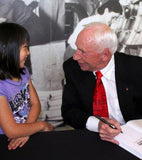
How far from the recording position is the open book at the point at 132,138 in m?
0.88

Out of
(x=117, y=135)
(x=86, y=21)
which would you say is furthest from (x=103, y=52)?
(x=86, y=21)

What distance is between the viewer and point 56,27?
219cm

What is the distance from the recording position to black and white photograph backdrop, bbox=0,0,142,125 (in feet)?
6.88

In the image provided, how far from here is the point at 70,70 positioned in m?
1.50

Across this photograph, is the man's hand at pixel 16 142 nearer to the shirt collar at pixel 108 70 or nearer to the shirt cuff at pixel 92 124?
the shirt cuff at pixel 92 124

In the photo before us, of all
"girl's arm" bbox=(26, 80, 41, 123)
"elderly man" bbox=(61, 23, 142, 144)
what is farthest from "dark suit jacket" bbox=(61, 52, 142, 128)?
"girl's arm" bbox=(26, 80, 41, 123)

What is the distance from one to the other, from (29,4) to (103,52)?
1072 mm

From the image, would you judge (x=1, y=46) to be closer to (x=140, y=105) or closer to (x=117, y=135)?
(x=117, y=135)

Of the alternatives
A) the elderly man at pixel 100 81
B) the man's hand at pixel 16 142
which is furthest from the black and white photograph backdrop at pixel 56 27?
the man's hand at pixel 16 142

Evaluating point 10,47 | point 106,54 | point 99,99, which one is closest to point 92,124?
point 99,99

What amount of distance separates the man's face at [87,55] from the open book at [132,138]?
0.47m

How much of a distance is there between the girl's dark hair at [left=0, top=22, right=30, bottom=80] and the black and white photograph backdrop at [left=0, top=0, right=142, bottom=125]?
91cm

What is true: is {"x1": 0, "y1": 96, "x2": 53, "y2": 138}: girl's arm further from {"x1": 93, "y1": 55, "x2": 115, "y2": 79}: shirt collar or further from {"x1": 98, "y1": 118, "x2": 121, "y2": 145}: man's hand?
{"x1": 93, "y1": 55, "x2": 115, "y2": 79}: shirt collar

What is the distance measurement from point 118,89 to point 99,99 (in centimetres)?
14
